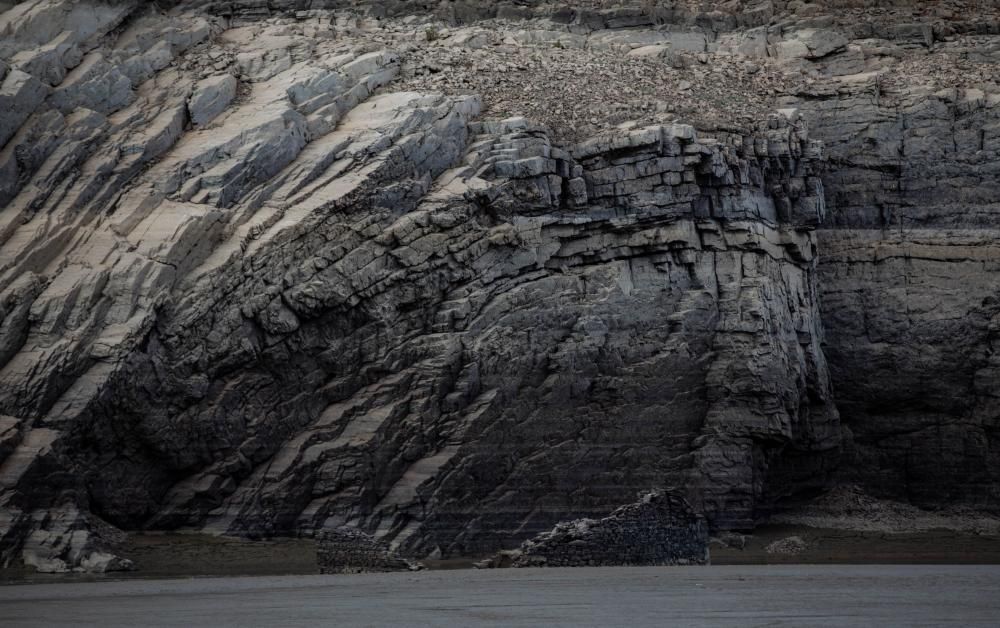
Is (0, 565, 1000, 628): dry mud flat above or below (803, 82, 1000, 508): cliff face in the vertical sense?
above

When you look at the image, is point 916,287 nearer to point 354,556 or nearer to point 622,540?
point 622,540

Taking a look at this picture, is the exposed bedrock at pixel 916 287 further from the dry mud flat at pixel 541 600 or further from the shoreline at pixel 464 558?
the dry mud flat at pixel 541 600

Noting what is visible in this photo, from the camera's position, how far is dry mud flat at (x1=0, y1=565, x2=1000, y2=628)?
1343cm

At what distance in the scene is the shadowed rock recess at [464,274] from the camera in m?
27.1

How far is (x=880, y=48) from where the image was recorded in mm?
38750

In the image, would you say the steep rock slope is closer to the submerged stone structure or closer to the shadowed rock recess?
the shadowed rock recess

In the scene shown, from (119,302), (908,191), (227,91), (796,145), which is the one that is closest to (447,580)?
(119,302)

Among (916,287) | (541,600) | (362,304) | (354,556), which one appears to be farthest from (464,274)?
(541,600)

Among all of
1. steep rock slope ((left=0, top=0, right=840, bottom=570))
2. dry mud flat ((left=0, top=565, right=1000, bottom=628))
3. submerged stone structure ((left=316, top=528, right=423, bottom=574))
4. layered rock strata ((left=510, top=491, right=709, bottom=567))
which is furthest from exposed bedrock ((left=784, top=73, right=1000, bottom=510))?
submerged stone structure ((left=316, top=528, right=423, bottom=574))

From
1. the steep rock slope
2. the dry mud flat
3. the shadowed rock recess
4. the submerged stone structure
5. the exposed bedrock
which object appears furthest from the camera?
the exposed bedrock

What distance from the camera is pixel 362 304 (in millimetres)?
28812

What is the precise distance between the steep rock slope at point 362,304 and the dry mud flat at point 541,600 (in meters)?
4.99

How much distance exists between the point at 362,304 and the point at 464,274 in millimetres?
2185

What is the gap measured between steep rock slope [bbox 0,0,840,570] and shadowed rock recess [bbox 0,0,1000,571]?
67 mm
